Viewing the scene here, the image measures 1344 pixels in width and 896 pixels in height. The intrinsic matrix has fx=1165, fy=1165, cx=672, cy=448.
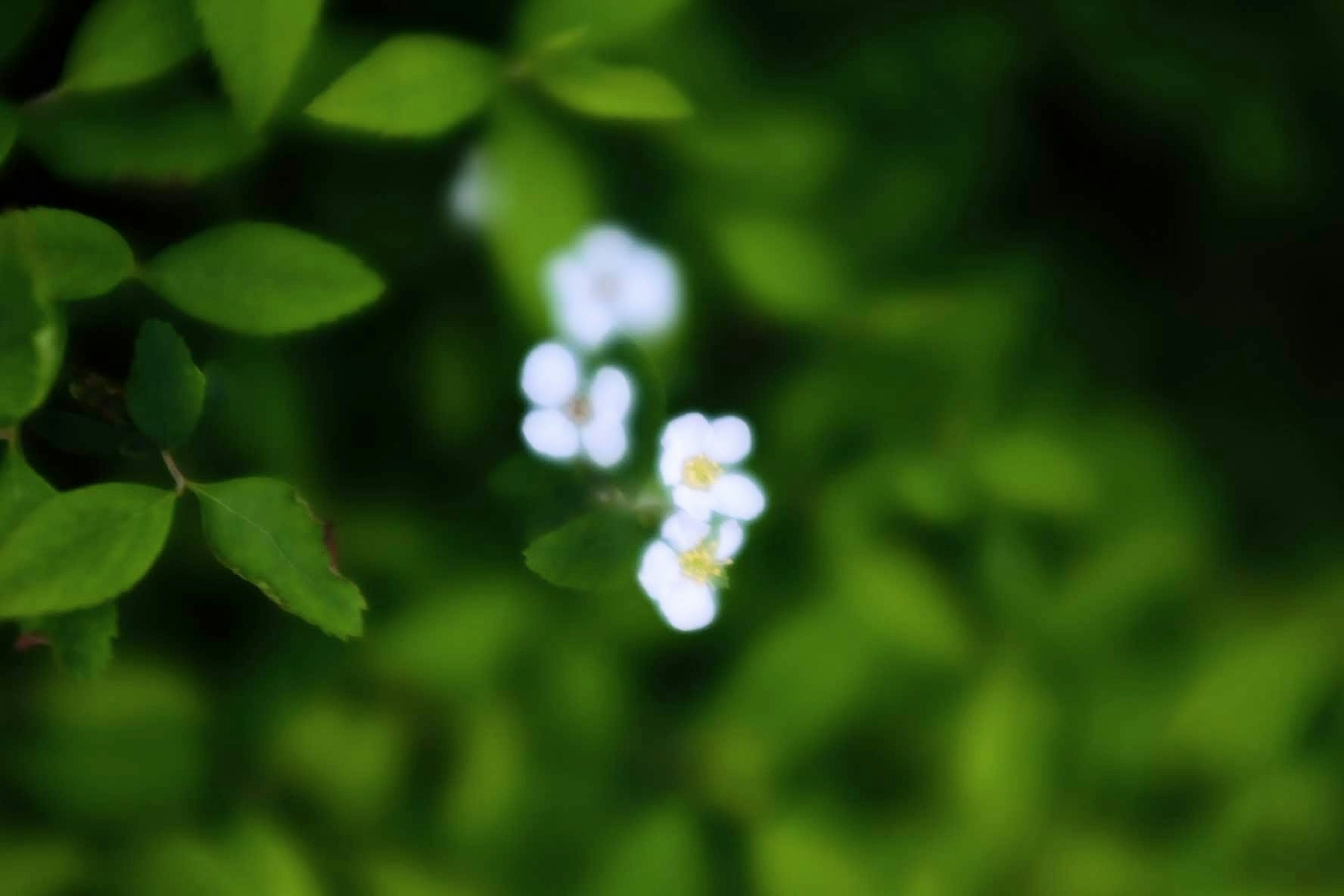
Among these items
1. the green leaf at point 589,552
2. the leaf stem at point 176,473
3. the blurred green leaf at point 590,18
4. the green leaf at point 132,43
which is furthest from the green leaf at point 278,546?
the blurred green leaf at point 590,18

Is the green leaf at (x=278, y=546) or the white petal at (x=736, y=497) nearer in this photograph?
the green leaf at (x=278, y=546)

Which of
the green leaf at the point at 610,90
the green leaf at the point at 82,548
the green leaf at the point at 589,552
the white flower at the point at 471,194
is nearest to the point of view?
the green leaf at the point at 82,548

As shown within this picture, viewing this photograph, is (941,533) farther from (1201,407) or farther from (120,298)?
(120,298)

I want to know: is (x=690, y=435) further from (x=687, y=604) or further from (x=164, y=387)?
(x=164, y=387)

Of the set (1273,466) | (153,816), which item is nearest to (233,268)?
(153,816)

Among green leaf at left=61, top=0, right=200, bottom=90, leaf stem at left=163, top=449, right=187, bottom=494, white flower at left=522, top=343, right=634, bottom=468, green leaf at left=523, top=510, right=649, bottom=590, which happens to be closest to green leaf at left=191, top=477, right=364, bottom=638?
leaf stem at left=163, top=449, right=187, bottom=494

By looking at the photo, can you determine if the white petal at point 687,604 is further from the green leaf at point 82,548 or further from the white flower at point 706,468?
the green leaf at point 82,548

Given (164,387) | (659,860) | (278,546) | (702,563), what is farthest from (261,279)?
(659,860)
